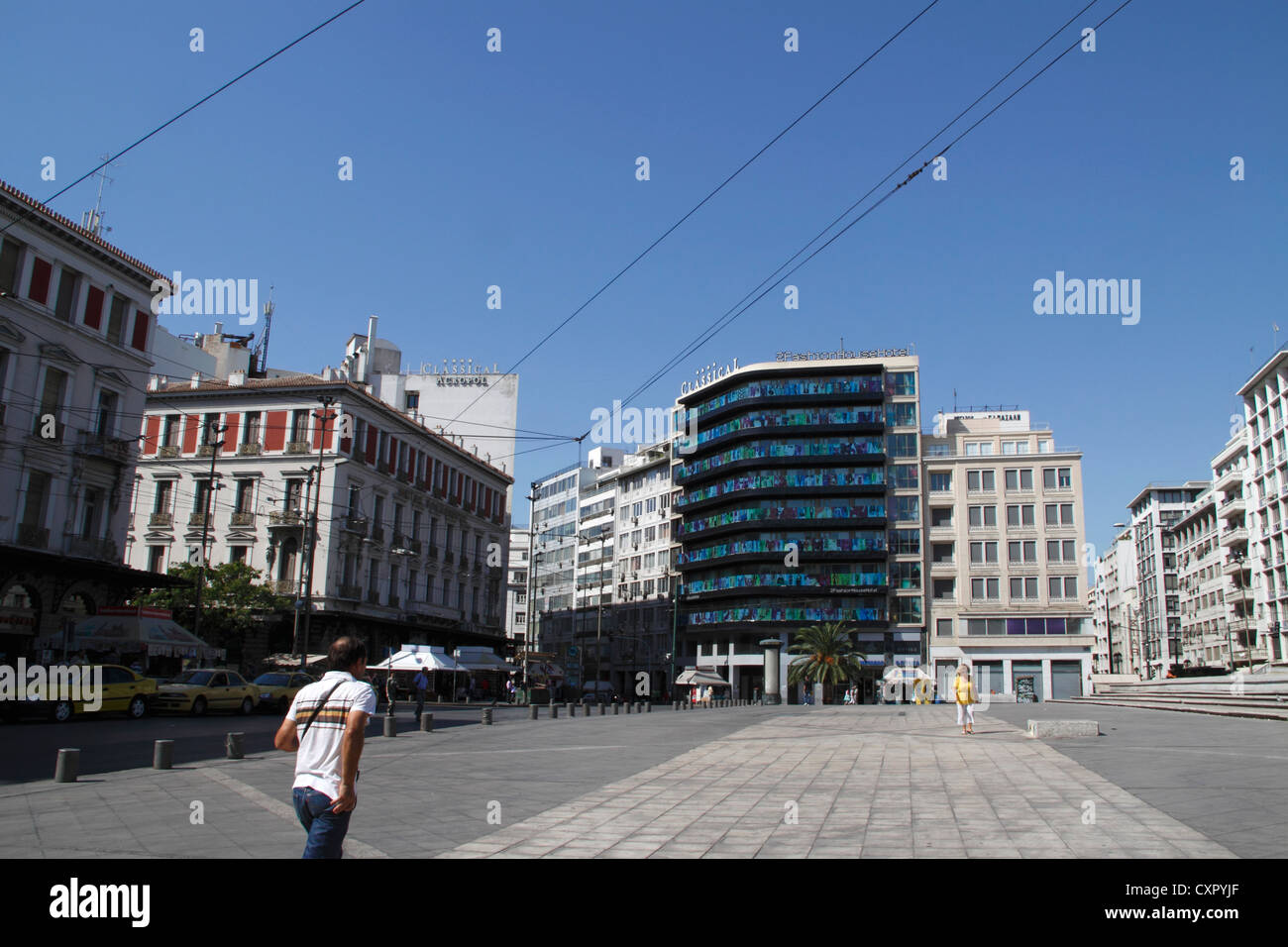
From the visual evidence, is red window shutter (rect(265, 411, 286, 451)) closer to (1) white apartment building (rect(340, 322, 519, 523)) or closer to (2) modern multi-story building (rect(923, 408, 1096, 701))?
(1) white apartment building (rect(340, 322, 519, 523))

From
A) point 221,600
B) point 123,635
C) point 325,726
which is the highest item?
point 221,600

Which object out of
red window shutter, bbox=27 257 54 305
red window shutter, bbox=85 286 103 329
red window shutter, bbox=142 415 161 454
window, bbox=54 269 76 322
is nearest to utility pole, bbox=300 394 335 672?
red window shutter, bbox=142 415 161 454

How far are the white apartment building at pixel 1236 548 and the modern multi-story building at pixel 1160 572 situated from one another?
2554cm

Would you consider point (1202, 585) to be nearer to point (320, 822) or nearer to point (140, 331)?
point (140, 331)

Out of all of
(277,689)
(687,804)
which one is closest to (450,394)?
(277,689)

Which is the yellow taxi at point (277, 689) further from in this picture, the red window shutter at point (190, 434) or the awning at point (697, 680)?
the awning at point (697, 680)

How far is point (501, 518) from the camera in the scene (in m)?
77.8

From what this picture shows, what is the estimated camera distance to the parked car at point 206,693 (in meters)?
28.9

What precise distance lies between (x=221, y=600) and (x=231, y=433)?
37.0 feet

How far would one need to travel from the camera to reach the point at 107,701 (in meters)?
26.4

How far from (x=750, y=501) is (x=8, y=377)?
199ft

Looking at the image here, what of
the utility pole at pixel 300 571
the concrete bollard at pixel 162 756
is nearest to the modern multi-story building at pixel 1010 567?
the utility pole at pixel 300 571

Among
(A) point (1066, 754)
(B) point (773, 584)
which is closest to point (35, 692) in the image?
(A) point (1066, 754)
